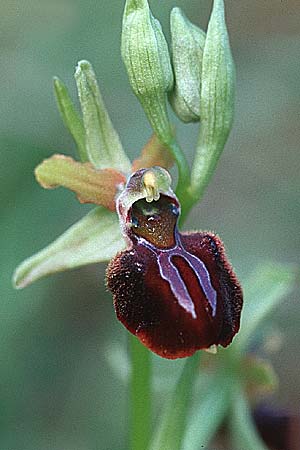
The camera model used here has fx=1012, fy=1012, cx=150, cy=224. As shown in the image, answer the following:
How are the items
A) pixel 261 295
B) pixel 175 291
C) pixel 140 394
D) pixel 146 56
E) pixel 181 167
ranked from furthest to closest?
pixel 261 295 < pixel 140 394 < pixel 181 167 < pixel 146 56 < pixel 175 291

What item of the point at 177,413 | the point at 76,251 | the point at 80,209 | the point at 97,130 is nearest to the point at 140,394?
the point at 177,413

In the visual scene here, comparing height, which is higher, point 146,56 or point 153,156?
point 146,56

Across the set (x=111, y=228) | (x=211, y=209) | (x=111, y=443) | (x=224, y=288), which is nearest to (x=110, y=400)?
(x=111, y=443)

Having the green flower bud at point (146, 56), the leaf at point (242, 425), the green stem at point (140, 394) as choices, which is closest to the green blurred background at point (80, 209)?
the leaf at point (242, 425)

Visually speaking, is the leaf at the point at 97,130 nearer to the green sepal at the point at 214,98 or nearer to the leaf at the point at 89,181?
the leaf at the point at 89,181

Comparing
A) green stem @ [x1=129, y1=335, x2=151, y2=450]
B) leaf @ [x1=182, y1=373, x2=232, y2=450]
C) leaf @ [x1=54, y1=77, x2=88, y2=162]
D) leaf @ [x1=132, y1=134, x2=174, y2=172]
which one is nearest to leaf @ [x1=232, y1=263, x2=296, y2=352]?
leaf @ [x1=182, y1=373, x2=232, y2=450]

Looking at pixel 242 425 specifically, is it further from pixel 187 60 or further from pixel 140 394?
pixel 187 60
